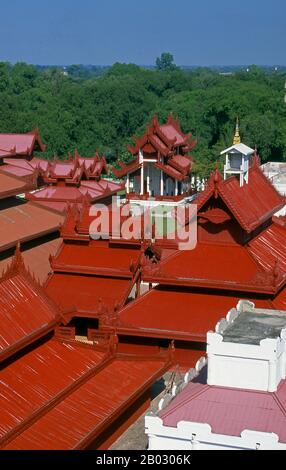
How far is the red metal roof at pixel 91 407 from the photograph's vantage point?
14703 mm

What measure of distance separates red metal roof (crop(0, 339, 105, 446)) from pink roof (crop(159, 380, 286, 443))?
78.3 inches

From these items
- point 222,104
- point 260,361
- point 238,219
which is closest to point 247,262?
point 238,219

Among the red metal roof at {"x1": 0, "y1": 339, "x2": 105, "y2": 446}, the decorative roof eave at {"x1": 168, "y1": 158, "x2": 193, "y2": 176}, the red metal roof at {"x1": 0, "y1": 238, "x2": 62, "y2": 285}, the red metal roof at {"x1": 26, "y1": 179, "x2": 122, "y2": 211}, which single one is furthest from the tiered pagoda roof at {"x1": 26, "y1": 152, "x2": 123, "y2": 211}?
the red metal roof at {"x1": 0, "y1": 339, "x2": 105, "y2": 446}

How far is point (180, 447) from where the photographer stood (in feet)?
47.6

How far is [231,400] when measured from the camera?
15125mm

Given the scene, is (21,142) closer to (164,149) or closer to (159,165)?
(164,149)

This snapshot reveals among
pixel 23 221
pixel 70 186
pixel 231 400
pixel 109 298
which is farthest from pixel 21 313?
pixel 70 186

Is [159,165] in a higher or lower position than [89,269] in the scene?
lower

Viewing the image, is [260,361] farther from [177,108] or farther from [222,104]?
[177,108]

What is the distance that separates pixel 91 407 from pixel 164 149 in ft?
96.9

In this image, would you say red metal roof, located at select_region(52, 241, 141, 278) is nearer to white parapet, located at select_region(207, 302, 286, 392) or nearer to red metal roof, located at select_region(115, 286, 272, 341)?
red metal roof, located at select_region(115, 286, 272, 341)

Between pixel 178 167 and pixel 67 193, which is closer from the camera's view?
pixel 67 193

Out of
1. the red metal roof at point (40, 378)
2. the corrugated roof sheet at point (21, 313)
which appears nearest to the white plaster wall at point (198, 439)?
the red metal roof at point (40, 378)

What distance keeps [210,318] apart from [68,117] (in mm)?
62619
